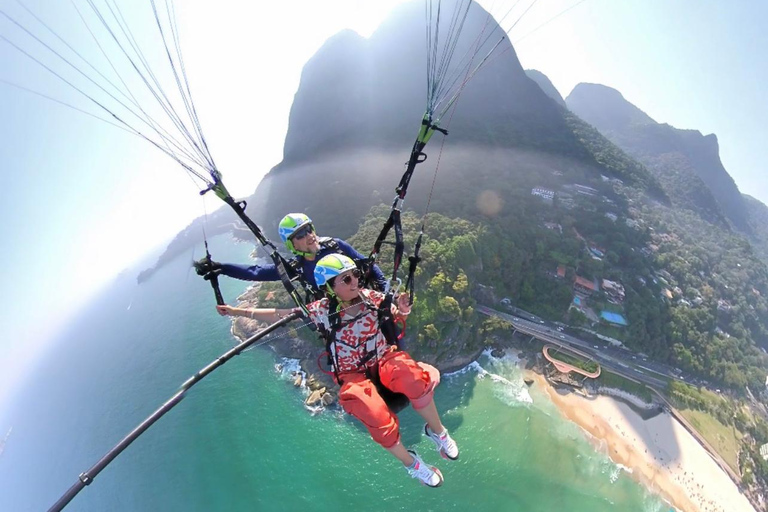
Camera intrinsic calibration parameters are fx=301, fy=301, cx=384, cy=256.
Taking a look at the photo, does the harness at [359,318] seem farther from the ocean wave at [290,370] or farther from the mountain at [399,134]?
the mountain at [399,134]

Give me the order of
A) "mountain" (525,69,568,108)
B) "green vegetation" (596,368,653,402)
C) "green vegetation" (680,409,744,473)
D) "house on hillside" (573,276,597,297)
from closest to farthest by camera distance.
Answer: "green vegetation" (680,409,744,473) < "green vegetation" (596,368,653,402) < "house on hillside" (573,276,597,297) < "mountain" (525,69,568,108)

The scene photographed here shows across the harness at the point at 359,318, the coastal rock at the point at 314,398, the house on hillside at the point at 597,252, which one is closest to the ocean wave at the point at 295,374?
the coastal rock at the point at 314,398

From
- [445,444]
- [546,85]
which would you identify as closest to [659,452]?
[445,444]

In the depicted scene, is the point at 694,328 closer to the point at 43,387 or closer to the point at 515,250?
the point at 515,250

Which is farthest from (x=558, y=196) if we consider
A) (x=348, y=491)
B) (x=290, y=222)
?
(x=290, y=222)

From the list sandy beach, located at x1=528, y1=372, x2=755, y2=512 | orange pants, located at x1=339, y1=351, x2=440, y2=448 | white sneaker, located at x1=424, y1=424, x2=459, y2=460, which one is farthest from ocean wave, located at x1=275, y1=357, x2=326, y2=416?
orange pants, located at x1=339, y1=351, x2=440, y2=448

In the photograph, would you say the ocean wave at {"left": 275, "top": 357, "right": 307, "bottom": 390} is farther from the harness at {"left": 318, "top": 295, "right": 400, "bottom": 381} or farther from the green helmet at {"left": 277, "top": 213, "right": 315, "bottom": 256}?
the harness at {"left": 318, "top": 295, "right": 400, "bottom": 381}

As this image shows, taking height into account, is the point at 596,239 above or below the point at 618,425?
above
